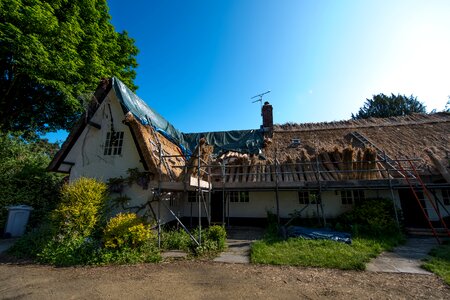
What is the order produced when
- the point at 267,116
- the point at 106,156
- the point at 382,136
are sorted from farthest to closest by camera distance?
the point at 267,116 < the point at 382,136 < the point at 106,156

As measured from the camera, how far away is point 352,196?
11367 mm

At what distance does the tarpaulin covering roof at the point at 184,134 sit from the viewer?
9984 mm

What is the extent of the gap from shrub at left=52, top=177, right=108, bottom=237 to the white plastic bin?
4598mm

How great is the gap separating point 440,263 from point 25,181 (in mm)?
18478

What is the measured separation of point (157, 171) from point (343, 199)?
10.3m

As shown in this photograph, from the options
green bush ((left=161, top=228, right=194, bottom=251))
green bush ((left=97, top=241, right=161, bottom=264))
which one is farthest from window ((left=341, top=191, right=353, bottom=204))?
green bush ((left=97, top=241, right=161, bottom=264))

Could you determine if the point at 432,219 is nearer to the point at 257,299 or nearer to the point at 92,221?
the point at 257,299

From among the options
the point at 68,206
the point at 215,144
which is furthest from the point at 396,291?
the point at 215,144

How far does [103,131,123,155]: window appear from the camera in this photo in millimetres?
10164

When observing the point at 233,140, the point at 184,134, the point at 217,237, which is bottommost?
the point at 217,237

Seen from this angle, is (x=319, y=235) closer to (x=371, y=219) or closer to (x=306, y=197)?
(x=371, y=219)

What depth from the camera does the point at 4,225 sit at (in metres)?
10.0

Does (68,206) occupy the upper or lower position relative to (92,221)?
upper

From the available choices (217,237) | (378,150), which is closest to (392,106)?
(378,150)
